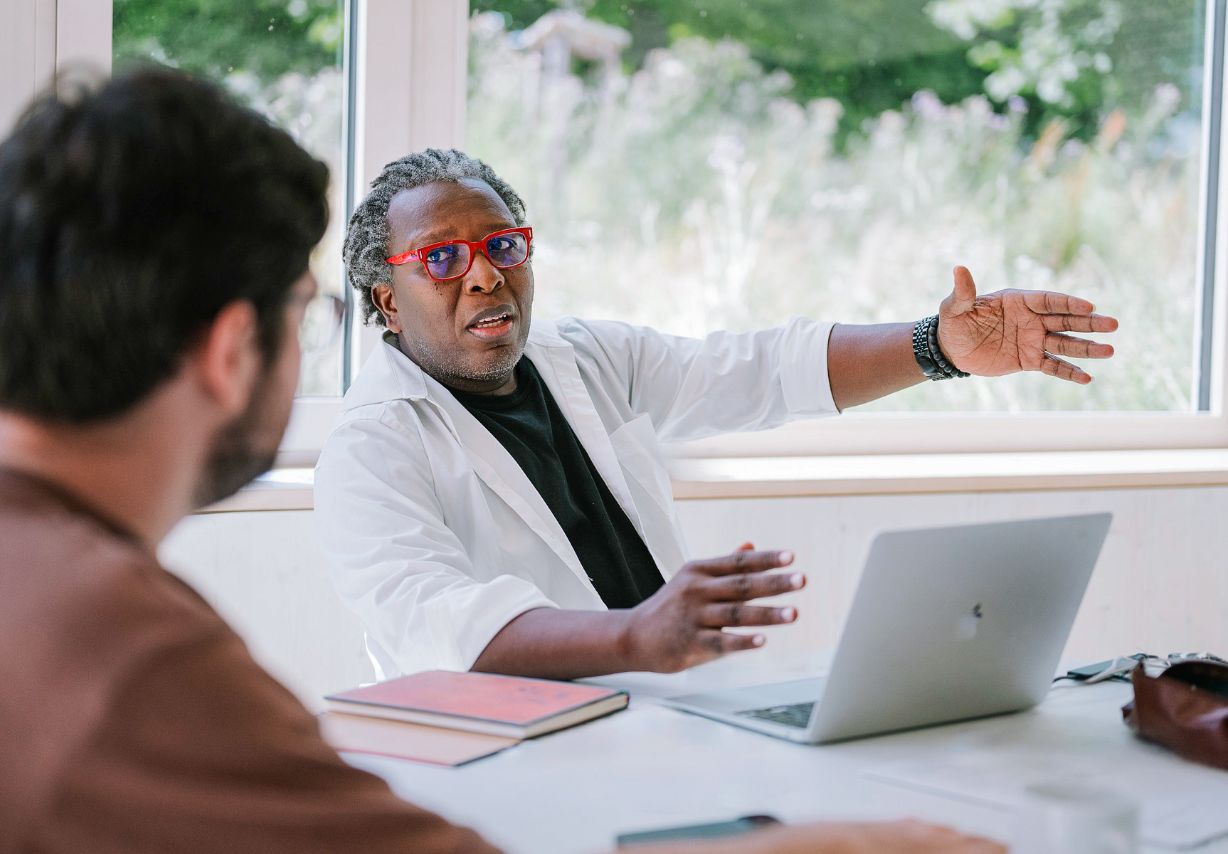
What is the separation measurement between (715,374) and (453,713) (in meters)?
1.23

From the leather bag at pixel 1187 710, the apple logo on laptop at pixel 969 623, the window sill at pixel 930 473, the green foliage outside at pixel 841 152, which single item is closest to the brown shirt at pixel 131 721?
the apple logo on laptop at pixel 969 623

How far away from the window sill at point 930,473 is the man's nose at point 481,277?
0.58 m

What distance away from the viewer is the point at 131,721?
68cm

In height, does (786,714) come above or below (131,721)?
below

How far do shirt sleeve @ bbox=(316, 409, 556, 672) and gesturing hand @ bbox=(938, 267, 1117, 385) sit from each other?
88 centimetres

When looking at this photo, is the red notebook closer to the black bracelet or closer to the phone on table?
the phone on table

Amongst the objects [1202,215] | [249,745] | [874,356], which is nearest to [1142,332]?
[1202,215]

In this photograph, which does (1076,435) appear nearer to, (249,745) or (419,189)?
(419,189)

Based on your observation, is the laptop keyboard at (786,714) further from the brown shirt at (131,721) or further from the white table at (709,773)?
the brown shirt at (131,721)

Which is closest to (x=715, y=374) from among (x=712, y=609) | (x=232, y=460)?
(x=712, y=609)

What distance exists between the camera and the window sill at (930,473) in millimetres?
2822

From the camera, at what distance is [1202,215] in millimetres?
3736

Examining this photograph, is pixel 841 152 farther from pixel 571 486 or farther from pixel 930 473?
pixel 571 486

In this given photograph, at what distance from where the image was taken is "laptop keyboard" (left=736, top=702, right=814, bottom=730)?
136 centimetres
